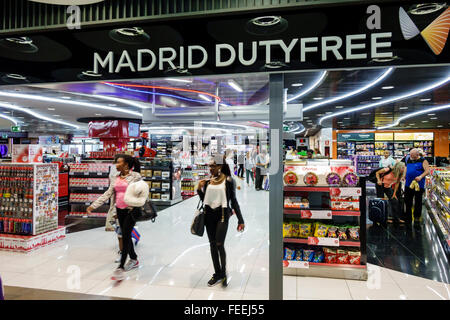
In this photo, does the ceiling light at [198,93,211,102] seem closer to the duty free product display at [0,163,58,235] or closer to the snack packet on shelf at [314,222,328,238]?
the duty free product display at [0,163,58,235]

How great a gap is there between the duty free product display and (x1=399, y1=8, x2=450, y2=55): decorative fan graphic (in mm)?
5210

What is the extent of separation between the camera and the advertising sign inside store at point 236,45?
234 cm

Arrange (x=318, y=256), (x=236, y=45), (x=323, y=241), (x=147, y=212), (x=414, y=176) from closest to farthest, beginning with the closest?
(x=236, y=45)
(x=323, y=241)
(x=318, y=256)
(x=147, y=212)
(x=414, y=176)

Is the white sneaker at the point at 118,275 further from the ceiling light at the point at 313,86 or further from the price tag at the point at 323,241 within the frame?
the ceiling light at the point at 313,86

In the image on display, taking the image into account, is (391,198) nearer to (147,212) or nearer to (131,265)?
(147,212)

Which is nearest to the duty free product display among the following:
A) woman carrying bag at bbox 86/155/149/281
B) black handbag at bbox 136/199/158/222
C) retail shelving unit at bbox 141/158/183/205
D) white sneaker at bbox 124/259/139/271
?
woman carrying bag at bbox 86/155/149/281

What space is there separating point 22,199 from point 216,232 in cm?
343

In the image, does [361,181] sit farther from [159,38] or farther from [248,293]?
[159,38]

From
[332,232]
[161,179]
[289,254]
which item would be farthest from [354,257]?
[161,179]

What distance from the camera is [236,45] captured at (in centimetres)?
262

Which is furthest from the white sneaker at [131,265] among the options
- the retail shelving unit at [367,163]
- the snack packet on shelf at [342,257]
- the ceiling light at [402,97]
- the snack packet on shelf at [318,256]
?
the retail shelving unit at [367,163]

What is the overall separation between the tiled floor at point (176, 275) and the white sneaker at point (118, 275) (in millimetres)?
83

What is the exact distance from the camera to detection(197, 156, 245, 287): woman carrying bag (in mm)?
3475
